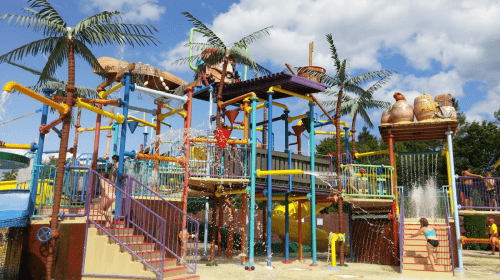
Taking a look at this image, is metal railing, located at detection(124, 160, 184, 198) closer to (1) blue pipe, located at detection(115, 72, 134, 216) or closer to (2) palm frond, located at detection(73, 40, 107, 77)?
(1) blue pipe, located at detection(115, 72, 134, 216)

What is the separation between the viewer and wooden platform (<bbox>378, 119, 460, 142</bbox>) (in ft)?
50.5

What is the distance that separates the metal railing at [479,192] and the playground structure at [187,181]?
487mm

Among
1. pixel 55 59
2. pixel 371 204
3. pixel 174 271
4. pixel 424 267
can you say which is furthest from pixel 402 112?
pixel 55 59

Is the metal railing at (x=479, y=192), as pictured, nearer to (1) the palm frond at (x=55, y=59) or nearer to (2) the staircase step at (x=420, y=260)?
(2) the staircase step at (x=420, y=260)

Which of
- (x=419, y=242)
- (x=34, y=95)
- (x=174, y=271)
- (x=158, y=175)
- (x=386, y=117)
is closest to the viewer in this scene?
(x=34, y=95)

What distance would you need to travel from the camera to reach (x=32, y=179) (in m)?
9.59

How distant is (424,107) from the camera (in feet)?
51.2

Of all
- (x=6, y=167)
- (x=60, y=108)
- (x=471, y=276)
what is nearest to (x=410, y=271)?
(x=471, y=276)

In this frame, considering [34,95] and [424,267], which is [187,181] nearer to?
[34,95]

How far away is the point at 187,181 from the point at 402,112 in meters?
8.99

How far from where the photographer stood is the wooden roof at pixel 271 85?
47.9 feet

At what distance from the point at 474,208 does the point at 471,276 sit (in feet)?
10.7

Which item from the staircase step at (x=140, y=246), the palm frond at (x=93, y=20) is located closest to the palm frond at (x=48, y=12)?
the palm frond at (x=93, y=20)

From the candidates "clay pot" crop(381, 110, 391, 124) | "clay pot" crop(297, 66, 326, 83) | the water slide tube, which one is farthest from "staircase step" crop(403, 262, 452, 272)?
the water slide tube
